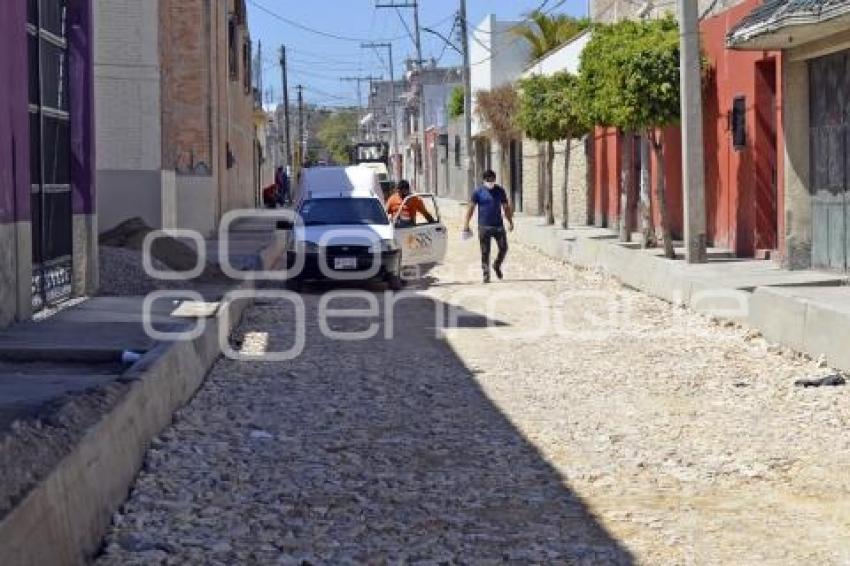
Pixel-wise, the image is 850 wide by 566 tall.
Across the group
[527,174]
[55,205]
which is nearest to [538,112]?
[527,174]

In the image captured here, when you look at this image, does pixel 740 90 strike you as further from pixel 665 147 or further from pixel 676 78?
pixel 665 147

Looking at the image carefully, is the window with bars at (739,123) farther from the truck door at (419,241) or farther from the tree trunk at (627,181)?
the truck door at (419,241)

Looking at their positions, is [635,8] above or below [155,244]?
above

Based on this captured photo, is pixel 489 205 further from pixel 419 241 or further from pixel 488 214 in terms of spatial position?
pixel 419 241

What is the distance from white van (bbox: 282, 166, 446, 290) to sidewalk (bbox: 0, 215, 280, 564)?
5.48m

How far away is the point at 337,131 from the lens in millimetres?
177125

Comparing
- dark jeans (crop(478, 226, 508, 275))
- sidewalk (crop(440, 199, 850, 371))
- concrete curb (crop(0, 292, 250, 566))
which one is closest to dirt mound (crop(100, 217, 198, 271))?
dark jeans (crop(478, 226, 508, 275))

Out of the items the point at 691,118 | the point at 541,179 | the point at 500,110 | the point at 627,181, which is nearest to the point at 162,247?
the point at 691,118

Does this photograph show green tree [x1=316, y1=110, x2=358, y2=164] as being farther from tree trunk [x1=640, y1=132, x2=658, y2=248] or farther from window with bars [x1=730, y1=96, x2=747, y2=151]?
window with bars [x1=730, y1=96, x2=747, y2=151]

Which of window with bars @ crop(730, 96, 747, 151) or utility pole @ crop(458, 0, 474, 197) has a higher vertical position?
utility pole @ crop(458, 0, 474, 197)

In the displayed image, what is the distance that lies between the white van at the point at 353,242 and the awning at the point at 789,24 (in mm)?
5940

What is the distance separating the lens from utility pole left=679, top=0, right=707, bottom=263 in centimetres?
1928

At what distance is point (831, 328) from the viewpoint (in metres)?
11.8

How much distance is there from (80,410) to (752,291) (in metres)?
10.1
